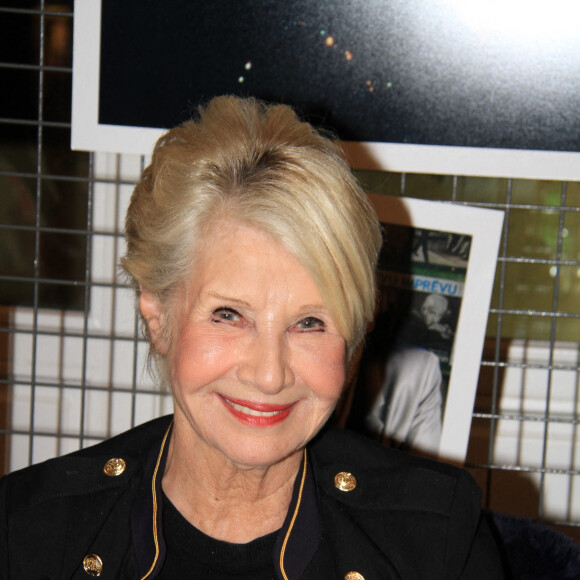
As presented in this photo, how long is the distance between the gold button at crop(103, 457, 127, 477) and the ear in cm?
17

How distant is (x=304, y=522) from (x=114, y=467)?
0.29 metres

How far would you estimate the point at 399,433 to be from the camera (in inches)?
49.5

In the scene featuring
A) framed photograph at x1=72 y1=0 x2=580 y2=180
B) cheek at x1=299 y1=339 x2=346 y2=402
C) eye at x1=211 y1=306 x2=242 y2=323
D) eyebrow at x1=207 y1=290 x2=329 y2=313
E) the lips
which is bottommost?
the lips

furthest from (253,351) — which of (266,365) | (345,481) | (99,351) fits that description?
(99,351)

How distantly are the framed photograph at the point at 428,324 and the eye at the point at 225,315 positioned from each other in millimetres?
384

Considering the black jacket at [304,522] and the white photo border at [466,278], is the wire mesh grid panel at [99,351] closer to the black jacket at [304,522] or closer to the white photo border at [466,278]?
the white photo border at [466,278]

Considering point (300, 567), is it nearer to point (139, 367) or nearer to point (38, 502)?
point (38, 502)

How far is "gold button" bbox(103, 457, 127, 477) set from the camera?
1049 millimetres

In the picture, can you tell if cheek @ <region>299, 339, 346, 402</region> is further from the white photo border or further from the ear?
the white photo border

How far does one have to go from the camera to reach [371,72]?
43.4 inches

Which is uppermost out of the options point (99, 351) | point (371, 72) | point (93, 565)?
point (371, 72)

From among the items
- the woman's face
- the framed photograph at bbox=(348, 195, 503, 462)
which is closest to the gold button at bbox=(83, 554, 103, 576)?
the woman's face

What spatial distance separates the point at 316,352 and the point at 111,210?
1.86ft

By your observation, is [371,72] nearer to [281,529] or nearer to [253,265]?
[253,265]
